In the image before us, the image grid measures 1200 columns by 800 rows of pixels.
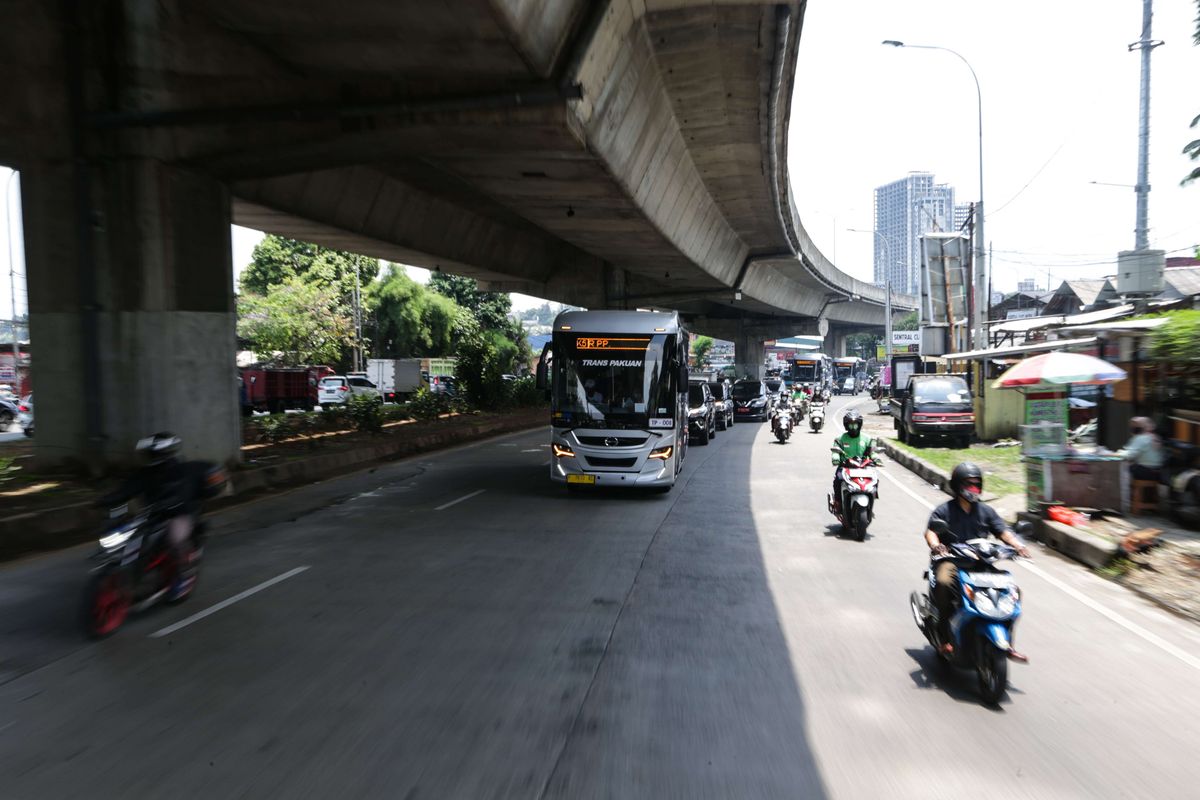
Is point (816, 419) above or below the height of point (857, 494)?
below

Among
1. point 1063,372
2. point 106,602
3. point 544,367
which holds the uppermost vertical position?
point 544,367

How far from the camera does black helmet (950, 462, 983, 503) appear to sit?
19.3ft

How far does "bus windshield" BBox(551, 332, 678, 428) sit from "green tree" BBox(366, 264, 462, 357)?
161 feet

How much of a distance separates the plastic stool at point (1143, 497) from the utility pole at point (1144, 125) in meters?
9.87

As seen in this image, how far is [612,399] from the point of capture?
45.1 ft

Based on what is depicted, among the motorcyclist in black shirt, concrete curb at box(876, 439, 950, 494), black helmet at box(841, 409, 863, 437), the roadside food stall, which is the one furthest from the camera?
concrete curb at box(876, 439, 950, 494)

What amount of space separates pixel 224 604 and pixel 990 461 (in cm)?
1695

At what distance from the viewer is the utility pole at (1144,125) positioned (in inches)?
739

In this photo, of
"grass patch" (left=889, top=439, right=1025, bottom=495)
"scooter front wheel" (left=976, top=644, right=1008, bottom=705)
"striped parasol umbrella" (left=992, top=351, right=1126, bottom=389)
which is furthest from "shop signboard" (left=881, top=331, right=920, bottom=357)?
"scooter front wheel" (left=976, top=644, right=1008, bottom=705)

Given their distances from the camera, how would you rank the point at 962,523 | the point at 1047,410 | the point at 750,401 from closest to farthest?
the point at 962,523 < the point at 1047,410 < the point at 750,401

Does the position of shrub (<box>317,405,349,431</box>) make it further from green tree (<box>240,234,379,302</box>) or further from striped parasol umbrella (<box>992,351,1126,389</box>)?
green tree (<box>240,234,379,302</box>)

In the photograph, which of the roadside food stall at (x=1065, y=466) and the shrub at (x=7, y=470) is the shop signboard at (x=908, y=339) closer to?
the roadside food stall at (x=1065, y=466)

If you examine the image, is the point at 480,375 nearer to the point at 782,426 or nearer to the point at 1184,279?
the point at 782,426

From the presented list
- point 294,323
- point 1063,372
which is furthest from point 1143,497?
point 294,323
